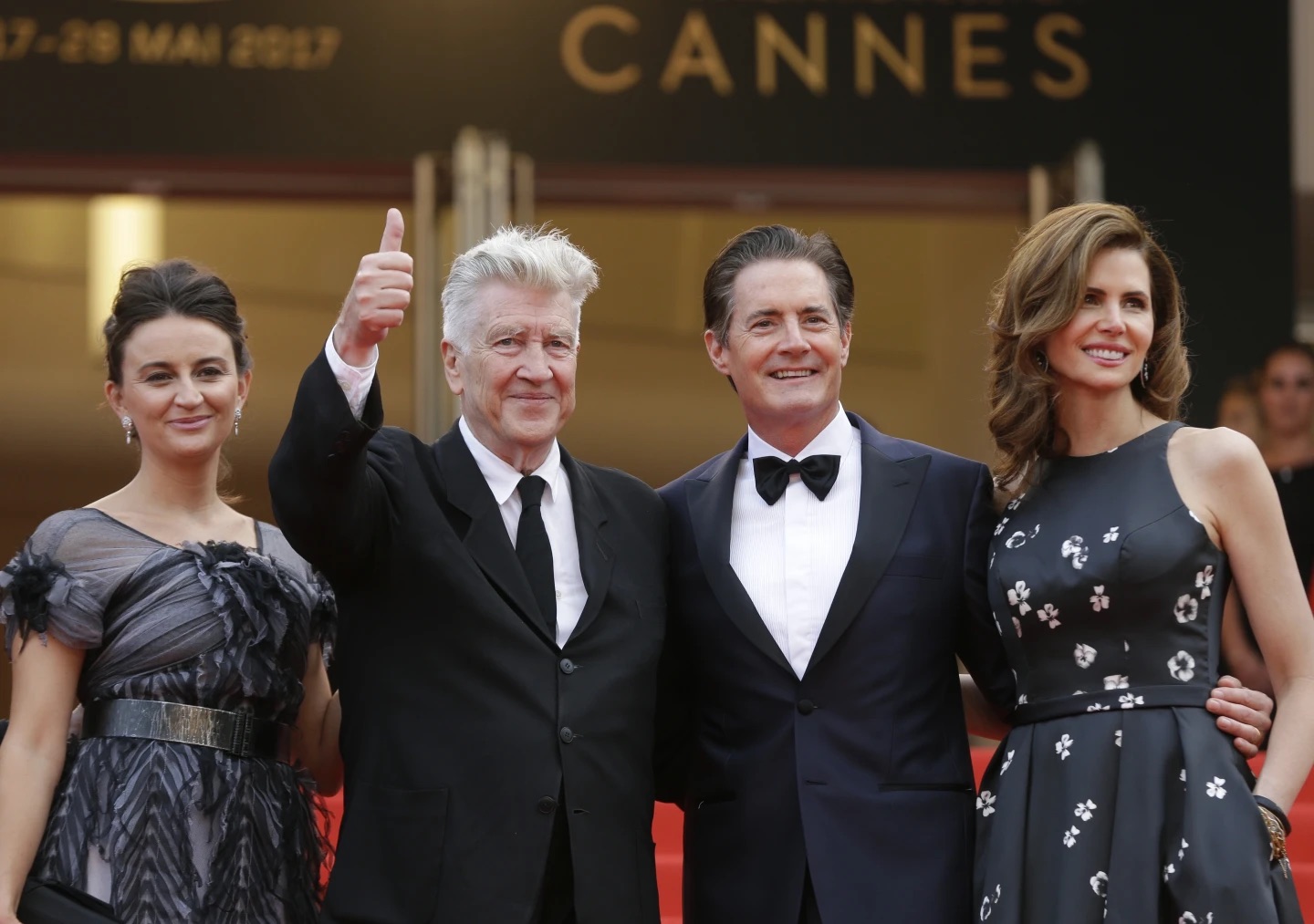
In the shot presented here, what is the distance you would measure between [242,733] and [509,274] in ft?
2.98

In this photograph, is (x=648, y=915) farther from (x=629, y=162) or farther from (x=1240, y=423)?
(x=629, y=162)

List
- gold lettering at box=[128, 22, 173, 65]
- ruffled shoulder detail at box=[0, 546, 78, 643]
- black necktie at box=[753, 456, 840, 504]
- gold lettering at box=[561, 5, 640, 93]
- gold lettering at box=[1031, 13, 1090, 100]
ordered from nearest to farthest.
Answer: ruffled shoulder detail at box=[0, 546, 78, 643], black necktie at box=[753, 456, 840, 504], gold lettering at box=[128, 22, 173, 65], gold lettering at box=[561, 5, 640, 93], gold lettering at box=[1031, 13, 1090, 100]

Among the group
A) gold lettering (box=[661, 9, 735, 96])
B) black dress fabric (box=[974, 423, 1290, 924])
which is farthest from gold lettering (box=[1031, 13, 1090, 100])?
black dress fabric (box=[974, 423, 1290, 924])

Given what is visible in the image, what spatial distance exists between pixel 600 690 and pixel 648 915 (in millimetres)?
382

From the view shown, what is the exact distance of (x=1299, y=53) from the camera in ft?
21.9

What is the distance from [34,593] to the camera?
3.06 meters

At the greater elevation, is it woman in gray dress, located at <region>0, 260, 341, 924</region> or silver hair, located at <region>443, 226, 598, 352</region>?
silver hair, located at <region>443, 226, 598, 352</region>

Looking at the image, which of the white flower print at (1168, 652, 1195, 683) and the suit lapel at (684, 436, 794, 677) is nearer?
the white flower print at (1168, 652, 1195, 683)

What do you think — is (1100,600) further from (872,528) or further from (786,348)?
(786,348)

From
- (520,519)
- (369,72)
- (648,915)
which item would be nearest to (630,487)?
(520,519)

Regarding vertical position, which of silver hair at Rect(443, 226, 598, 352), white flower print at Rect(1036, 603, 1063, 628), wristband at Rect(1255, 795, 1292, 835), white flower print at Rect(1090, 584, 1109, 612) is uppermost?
silver hair at Rect(443, 226, 598, 352)

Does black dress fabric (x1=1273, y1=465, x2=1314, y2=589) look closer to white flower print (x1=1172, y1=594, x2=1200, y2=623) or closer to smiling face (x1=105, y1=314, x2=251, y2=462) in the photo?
white flower print (x1=1172, y1=594, x2=1200, y2=623)

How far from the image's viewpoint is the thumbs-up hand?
9.23 feet

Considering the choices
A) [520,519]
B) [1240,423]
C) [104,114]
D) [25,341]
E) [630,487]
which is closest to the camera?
[520,519]
